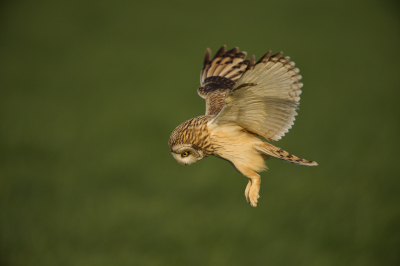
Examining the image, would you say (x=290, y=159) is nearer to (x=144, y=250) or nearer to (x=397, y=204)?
(x=144, y=250)

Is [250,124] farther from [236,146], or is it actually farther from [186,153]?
[186,153]

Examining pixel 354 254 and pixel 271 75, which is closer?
pixel 271 75

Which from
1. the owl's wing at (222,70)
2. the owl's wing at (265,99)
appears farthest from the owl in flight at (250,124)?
the owl's wing at (222,70)

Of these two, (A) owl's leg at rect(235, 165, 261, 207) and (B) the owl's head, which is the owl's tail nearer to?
(A) owl's leg at rect(235, 165, 261, 207)

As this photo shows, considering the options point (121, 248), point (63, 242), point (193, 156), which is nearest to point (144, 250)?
point (121, 248)

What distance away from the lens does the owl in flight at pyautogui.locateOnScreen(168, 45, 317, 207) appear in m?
1.53

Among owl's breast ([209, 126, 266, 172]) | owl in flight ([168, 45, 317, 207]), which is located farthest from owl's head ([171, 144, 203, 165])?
owl's breast ([209, 126, 266, 172])

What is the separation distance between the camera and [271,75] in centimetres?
155

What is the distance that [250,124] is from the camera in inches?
67.1

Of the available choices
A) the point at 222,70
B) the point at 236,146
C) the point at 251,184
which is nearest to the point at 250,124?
the point at 236,146

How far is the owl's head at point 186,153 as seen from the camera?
60.4 inches

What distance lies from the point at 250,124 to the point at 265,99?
0.48 feet

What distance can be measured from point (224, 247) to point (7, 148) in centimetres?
469

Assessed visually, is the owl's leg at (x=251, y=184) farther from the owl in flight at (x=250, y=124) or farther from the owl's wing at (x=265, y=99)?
the owl's wing at (x=265, y=99)
